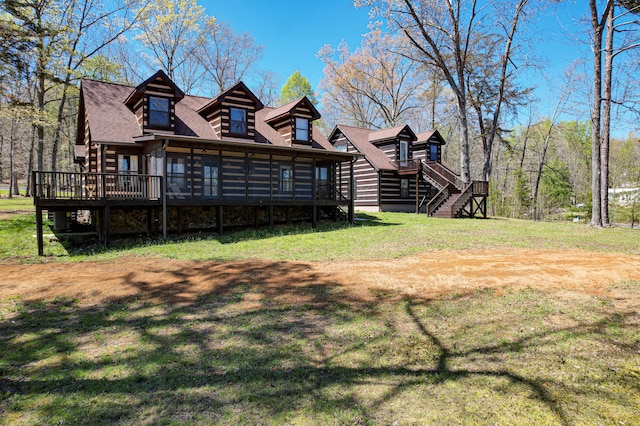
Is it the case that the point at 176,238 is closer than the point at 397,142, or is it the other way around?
the point at 176,238

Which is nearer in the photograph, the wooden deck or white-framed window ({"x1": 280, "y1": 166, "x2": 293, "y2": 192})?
the wooden deck

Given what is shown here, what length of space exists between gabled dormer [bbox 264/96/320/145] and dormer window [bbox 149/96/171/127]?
6.04 metres

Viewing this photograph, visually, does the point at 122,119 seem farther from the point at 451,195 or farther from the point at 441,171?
the point at 441,171

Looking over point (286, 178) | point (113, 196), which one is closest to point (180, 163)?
point (113, 196)

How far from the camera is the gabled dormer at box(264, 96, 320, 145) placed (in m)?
20.1

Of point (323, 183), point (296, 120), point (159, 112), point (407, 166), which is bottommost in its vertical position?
point (323, 183)

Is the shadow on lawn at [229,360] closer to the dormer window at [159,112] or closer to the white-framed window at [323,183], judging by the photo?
the dormer window at [159,112]

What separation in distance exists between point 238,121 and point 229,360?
15353 millimetres

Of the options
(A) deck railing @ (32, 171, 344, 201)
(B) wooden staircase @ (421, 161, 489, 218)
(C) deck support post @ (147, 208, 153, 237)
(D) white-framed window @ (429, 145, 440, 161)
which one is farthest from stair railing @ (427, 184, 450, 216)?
(C) deck support post @ (147, 208, 153, 237)

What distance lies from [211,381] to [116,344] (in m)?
2.00

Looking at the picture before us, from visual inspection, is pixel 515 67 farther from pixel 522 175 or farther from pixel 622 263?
pixel 622 263

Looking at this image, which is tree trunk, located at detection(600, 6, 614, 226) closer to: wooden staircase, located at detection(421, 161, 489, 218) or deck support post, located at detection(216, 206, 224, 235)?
wooden staircase, located at detection(421, 161, 489, 218)

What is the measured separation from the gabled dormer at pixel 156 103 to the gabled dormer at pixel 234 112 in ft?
6.36

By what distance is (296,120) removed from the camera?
66.7 ft
